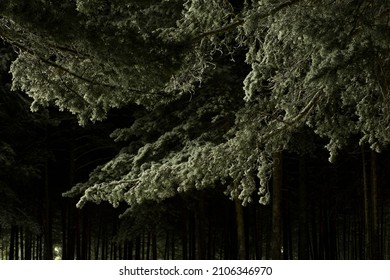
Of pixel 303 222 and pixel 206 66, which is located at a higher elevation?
pixel 206 66

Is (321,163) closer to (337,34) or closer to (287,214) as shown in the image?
(287,214)

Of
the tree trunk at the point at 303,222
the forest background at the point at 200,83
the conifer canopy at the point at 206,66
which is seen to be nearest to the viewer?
the conifer canopy at the point at 206,66

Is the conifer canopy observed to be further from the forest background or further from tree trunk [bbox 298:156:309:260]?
tree trunk [bbox 298:156:309:260]

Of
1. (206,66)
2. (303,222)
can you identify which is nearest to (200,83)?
(206,66)

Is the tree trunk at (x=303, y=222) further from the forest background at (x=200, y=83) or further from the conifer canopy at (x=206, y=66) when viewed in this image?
the conifer canopy at (x=206, y=66)

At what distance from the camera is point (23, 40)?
601 centimetres

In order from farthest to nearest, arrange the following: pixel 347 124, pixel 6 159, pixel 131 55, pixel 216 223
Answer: pixel 216 223, pixel 6 159, pixel 347 124, pixel 131 55

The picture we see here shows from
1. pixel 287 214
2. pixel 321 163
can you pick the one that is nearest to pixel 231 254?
pixel 287 214

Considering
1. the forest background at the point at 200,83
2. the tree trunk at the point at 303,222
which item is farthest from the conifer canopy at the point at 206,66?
the tree trunk at the point at 303,222

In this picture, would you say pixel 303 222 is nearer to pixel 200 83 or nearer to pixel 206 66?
pixel 200 83

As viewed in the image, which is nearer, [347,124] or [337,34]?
[337,34]

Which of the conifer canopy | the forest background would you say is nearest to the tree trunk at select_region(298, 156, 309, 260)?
the forest background

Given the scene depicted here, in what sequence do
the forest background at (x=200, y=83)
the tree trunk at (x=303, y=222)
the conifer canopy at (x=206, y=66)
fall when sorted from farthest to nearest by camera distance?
the tree trunk at (x=303, y=222) → the forest background at (x=200, y=83) → the conifer canopy at (x=206, y=66)
